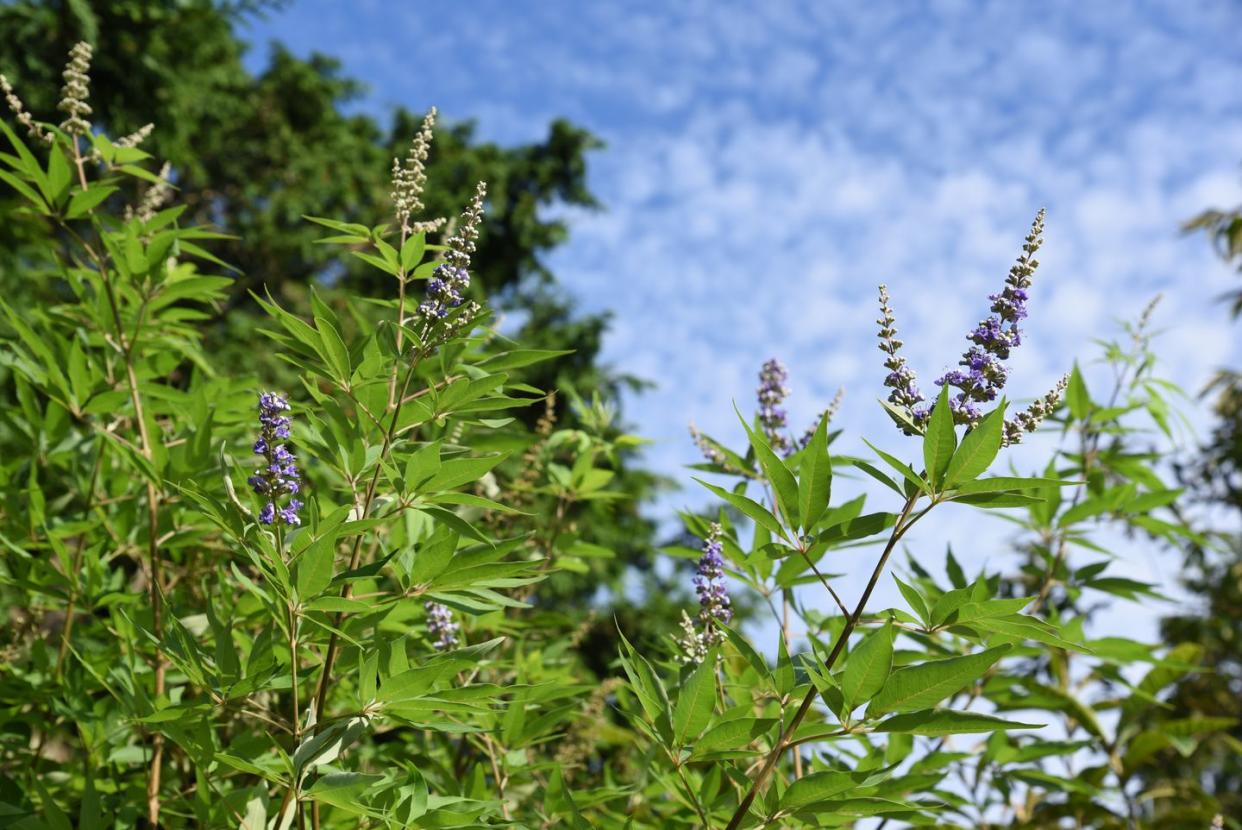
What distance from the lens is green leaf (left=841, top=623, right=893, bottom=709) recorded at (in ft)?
5.32

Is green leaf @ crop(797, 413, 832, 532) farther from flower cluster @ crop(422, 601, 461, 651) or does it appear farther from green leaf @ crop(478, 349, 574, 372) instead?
flower cluster @ crop(422, 601, 461, 651)

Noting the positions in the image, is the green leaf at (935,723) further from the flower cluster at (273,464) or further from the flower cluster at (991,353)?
the flower cluster at (273,464)

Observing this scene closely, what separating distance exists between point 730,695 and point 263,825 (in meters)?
1.34

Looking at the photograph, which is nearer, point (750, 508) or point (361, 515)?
point (750, 508)

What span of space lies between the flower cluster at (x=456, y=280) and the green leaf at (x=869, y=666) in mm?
979

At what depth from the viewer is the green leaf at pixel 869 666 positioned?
1.62 m

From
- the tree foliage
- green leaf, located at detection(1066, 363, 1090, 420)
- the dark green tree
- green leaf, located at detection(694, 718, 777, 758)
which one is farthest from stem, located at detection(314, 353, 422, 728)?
the dark green tree

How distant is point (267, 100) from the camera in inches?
957

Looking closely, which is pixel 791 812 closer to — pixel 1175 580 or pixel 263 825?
pixel 263 825

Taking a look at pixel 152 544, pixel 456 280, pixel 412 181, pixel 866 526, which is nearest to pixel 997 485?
pixel 866 526

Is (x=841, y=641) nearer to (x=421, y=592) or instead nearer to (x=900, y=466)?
(x=900, y=466)

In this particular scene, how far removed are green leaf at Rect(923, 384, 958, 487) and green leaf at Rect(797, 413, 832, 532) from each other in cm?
19

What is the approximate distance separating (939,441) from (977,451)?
0.06 metres

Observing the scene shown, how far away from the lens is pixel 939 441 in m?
1.63
